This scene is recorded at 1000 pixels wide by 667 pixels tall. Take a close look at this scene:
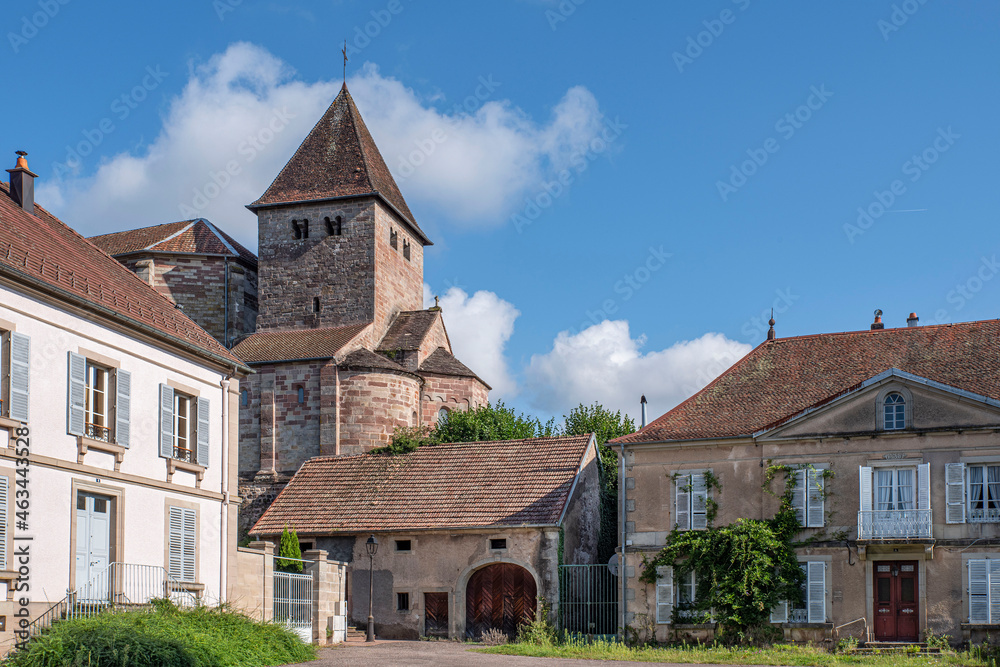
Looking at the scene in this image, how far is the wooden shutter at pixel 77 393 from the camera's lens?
59.9ft

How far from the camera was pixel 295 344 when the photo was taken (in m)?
42.2

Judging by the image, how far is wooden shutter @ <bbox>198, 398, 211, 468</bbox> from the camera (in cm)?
2225

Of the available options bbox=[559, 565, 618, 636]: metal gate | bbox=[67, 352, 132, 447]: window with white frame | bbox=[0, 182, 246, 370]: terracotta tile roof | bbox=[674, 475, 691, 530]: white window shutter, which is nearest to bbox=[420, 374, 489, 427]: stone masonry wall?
bbox=[559, 565, 618, 636]: metal gate

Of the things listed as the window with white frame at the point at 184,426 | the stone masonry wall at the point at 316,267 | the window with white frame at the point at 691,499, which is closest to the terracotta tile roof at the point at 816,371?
the window with white frame at the point at 691,499

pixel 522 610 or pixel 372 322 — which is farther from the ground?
pixel 372 322

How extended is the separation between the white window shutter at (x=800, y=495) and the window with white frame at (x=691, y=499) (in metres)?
2.06

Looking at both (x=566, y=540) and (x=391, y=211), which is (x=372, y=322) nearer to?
(x=391, y=211)

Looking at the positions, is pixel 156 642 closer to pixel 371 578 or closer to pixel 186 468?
pixel 186 468

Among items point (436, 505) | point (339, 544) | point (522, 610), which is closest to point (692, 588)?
point (522, 610)

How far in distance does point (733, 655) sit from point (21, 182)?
54.7 feet

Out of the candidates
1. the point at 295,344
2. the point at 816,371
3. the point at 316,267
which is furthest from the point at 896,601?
the point at 316,267

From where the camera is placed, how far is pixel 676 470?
27438mm

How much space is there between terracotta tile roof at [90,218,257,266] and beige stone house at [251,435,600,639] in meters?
16.4

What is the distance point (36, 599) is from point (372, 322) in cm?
2674
